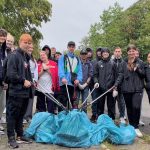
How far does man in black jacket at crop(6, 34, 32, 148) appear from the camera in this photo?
7.68 m

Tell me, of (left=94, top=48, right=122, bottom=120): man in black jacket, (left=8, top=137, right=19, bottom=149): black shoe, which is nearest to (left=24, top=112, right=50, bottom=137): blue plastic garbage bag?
(left=8, top=137, right=19, bottom=149): black shoe

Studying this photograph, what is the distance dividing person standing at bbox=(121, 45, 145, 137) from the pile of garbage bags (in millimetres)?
822

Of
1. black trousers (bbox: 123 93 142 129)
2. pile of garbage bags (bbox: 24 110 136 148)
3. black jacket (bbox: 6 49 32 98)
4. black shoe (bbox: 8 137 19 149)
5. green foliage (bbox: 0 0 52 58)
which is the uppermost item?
green foliage (bbox: 0 0 52 58)

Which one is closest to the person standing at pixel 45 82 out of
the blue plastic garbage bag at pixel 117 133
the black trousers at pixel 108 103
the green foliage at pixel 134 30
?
the black trousers at pixel 108 103

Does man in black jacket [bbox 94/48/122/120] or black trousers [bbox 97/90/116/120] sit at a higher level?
man in black jacket [bbox 94/48/122/120]

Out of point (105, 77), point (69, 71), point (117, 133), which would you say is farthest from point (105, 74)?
point (117, 133)

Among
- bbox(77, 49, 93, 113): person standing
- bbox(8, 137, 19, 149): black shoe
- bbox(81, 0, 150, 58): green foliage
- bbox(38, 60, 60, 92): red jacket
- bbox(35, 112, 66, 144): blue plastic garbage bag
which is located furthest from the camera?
bbox(81, 0, 150, 58): green foliage

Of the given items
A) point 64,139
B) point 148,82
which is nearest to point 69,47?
point 148,82

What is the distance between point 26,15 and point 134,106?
100 ft

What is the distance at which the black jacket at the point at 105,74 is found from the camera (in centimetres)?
1034

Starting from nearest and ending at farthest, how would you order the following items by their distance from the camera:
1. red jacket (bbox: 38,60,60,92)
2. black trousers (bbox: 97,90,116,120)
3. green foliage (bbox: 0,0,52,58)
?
red jacket (bbox: 38,60,60,92) → black trousers (bbox: 97,90,116,120) → green foliage (bbox: 0,0,52,58)

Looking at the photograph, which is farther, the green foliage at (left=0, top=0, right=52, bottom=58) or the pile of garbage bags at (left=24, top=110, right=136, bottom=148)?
the green foliage at (left=0, top=0, right=52, bottom=58)

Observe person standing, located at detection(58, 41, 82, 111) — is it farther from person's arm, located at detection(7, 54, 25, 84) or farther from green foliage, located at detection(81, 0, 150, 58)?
green foliage, located at detection(81, 0, 150, 58)

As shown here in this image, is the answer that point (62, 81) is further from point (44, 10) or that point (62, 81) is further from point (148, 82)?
point (44, 10)
